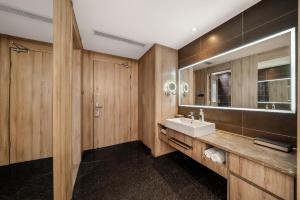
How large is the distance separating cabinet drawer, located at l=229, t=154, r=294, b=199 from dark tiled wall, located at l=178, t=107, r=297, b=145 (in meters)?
0.55

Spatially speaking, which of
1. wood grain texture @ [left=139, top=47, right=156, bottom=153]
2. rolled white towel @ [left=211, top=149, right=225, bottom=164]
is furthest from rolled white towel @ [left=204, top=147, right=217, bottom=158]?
wood grain texture @ [left=139, top=47, right=156, bottom=153]

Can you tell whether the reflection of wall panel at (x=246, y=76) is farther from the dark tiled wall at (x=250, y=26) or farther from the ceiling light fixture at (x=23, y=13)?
the ceiling light fixture at (x=23, y=13)

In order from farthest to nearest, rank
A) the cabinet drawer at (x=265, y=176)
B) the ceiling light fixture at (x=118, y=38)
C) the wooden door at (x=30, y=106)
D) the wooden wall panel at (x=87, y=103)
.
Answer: the wooden wall panel at (x=87, y=103), the wooden door at (x=30, y=106), the ceiling light fixture at (x=118, y=38), the cabinet drawer at (x=265, y=176)

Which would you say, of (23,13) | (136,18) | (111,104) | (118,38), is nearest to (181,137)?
(136,18)

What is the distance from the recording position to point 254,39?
1.49 m

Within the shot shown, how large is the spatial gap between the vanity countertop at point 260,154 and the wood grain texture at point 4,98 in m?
3.38

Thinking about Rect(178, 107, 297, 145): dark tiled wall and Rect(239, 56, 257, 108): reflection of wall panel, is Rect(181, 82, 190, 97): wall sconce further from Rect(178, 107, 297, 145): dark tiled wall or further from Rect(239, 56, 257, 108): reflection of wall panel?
Rect(239, 56, 257, 108): reflection of wall panel

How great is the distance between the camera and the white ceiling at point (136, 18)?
1.47 meters

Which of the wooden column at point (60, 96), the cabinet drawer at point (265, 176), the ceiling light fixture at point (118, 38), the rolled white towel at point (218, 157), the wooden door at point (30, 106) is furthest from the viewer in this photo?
the wooden door at point (30, 106)

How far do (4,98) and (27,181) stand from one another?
1.54 metres

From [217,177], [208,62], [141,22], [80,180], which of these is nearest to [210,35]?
[208,62]

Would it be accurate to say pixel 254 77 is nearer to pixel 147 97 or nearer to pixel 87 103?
pixel 147 97

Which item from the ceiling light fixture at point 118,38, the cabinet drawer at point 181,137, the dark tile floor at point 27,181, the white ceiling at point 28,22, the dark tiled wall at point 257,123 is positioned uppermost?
the ceiling light fixture at point 118,38

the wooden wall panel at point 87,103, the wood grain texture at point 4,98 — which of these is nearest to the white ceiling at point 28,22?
the wood grain texture at point 4,98
